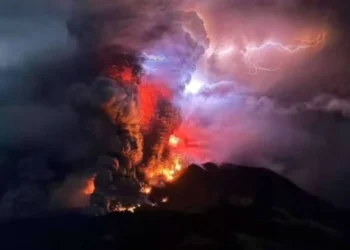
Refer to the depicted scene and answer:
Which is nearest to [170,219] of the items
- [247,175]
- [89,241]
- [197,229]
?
[197,229]

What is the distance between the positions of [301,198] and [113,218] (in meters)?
32.4

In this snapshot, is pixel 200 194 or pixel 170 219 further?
pixel 200 194

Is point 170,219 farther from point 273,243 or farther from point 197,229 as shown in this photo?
point 273,243

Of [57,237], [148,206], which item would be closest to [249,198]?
[148,206]

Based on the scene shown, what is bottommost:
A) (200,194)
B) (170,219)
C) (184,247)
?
(184,247)

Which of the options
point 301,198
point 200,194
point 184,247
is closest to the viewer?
point 184,247

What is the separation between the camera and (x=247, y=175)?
83438 millimetres

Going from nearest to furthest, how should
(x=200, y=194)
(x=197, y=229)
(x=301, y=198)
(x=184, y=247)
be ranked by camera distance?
(x=184, y=247) < (x=197, y=229) < (x=200, y=194) < (x=301, y=198)

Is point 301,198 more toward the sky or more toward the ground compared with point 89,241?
more toward the sky

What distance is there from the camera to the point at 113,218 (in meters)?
61.2

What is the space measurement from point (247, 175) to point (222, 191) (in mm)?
6958

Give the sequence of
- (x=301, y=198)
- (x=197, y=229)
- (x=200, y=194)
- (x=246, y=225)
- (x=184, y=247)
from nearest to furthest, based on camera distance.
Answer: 1. (x=184, y=247)
2. (x=197, y=229)
3. (x=246, y=225)
4. (x=200, y=194)
5. (x=301, y=198)

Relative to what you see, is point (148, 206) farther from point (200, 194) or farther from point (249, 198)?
point (249, 198)

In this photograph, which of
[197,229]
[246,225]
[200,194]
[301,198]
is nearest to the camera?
[197,229]
